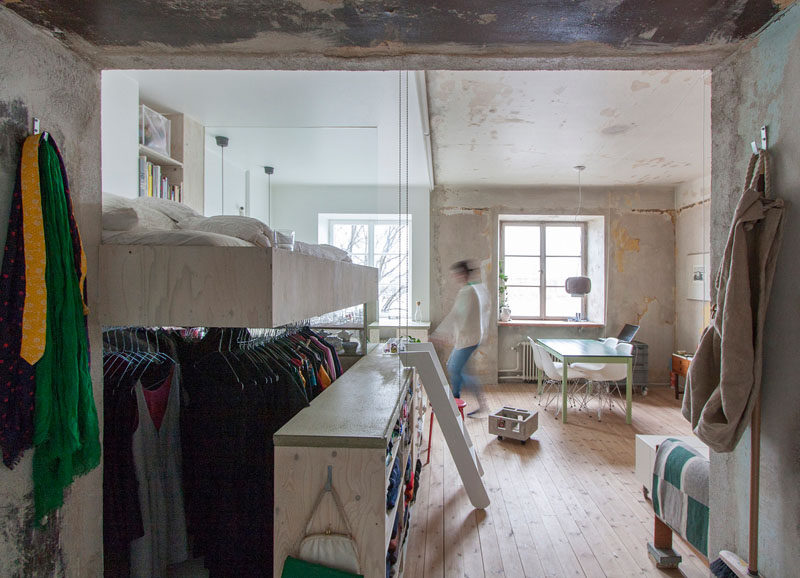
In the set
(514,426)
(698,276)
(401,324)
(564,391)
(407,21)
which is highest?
(407,21)

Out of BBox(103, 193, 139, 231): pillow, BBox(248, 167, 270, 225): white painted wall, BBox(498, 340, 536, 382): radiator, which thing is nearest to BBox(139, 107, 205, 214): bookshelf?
BBox(248, 167, 270, 225): white painted wall

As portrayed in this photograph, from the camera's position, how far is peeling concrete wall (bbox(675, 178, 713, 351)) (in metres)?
5.30

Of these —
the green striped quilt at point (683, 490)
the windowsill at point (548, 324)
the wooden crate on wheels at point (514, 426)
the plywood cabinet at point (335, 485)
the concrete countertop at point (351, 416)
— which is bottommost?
the wooden crate on wheels at point (514, 426)

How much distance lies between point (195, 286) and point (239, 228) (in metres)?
0.33

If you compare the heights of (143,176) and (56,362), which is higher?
(143,176)

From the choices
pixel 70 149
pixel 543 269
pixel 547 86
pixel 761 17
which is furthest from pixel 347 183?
pixel 761 17

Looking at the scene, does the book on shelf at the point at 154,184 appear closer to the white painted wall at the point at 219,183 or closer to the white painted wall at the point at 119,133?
the white painted wall at the point at 119,133

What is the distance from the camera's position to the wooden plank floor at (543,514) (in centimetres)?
222

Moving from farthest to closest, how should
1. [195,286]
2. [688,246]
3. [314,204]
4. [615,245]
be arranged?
1. [314,204]
2. [615,245]
3. [688,246]
4. [195,286]

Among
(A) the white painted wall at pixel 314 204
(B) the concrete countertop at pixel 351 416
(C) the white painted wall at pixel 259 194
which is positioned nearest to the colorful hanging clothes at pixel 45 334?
(B) the concrete countertop at pixel 351 416

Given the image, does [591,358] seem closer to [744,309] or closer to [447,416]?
[447,416]

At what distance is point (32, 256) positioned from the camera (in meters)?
1.13

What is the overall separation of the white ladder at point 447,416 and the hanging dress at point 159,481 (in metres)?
1.05

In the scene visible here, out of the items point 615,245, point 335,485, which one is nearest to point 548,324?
point 615,245
